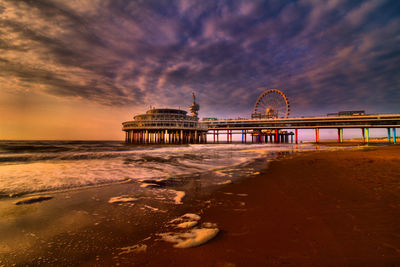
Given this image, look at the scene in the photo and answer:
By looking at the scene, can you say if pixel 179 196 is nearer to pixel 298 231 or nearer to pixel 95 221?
pixel 95 221

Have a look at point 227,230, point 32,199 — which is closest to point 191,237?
point 227,230

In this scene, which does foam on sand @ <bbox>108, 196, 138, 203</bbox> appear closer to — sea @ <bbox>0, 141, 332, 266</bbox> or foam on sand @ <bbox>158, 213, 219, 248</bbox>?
sea @ <bbox>0, 141, 332, 266</bbox>

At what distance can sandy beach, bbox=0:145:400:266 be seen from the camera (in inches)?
73.4

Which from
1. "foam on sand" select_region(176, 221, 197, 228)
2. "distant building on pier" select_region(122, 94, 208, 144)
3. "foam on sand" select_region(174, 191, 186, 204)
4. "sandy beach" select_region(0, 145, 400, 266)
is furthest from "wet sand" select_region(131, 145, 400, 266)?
"distant building on pier" select_region(122, 94, 208, 144)

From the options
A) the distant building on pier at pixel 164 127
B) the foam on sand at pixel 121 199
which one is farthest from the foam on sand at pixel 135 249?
the distant building on pier at pixel 164 127

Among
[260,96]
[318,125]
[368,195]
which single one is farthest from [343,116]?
[368,195]

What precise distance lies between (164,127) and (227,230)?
49969 millimetres

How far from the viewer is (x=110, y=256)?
6.33 feet

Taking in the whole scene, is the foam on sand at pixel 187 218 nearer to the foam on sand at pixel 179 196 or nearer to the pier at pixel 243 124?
the foam on sand at pixel 179 196

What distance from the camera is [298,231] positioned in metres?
2.42

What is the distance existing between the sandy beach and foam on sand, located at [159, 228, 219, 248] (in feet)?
0.29

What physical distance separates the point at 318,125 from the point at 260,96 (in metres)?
24.9

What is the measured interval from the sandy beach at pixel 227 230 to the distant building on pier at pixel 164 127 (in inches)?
1871

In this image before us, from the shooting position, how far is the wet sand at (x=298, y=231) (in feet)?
6.04
